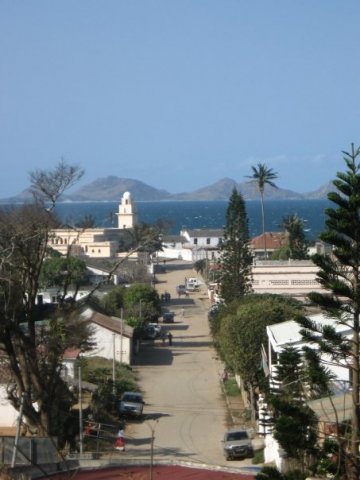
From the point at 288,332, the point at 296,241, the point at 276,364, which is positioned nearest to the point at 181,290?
the point at 296,241

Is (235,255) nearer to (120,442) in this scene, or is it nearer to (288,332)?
(288,332)

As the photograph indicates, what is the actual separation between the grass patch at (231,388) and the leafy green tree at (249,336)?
Answer: 2.46 ft

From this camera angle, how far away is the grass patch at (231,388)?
3205 centimetres

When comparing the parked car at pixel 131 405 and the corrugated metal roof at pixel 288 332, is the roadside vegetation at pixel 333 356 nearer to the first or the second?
the corrugated metal roof at pixel 288 332

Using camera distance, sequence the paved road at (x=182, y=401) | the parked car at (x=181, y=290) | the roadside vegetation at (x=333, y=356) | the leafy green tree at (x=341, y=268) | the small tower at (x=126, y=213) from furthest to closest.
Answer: the small tower at (x=126, y=213)
the parked car at (x=181, y=290)
the paved road at (x=182, y=401)
the leafy green tree at (x=341, y=268)
the roadside vegetation at (x=333, y=356)

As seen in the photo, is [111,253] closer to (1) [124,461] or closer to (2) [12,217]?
(2) [12,217]

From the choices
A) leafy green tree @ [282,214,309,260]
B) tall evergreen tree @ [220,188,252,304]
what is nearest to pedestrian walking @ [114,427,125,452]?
tall evergreen tree @ [220,188,252,304]

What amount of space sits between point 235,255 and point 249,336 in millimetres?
19424

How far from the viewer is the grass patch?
3205cm

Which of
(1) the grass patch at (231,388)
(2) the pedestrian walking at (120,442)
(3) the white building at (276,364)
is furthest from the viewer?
(1) the grass patch at (231,388)

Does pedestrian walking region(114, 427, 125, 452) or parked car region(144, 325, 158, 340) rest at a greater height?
parked car region(144, 325, 158, 340)

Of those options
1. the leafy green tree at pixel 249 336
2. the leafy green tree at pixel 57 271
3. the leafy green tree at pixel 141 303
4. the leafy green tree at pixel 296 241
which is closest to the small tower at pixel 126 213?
the leafy green tree at pixel 296 241

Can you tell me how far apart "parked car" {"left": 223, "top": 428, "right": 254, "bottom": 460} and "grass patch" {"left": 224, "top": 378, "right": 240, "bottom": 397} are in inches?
323

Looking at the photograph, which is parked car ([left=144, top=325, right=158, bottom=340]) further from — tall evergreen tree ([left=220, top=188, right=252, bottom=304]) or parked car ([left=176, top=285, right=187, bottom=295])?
parked car ([left=176, top=285, right=187, bottom=295])
